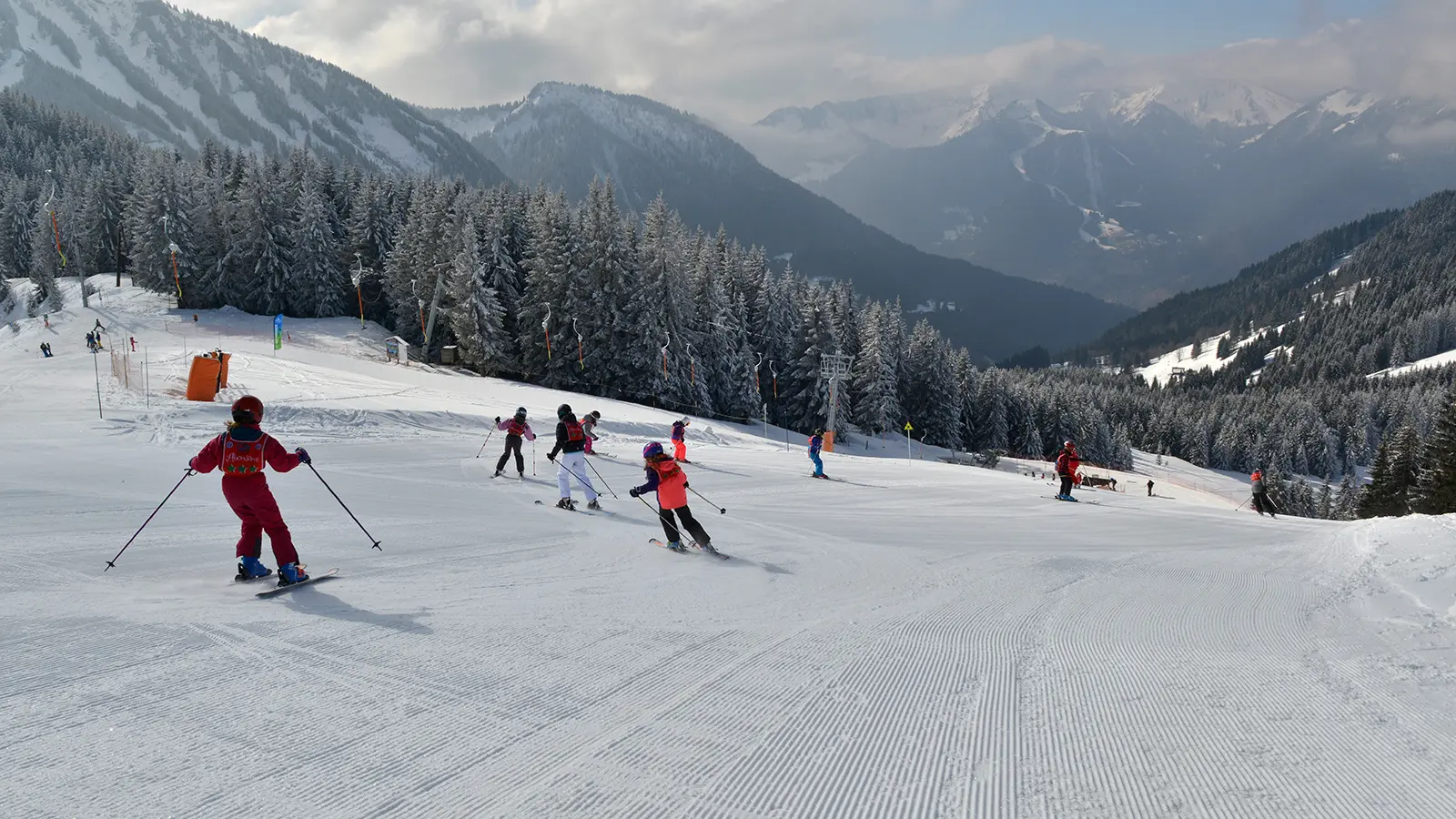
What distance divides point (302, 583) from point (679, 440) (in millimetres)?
9216

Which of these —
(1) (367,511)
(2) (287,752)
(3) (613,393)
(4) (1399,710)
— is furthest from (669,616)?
(3) (613,393)

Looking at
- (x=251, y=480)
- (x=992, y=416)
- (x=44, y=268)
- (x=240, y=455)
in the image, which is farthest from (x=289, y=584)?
Result: (x=44, y=268)

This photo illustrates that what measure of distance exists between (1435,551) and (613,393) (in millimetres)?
43047

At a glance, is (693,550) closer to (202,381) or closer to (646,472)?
(646,472)

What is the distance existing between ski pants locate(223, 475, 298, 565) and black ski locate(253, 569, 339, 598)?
25cm

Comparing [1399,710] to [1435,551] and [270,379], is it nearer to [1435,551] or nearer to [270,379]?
[1435,551]

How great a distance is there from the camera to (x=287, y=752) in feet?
12.5

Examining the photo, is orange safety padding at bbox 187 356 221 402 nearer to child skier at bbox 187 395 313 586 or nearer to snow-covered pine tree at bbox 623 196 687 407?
child skier at bbox 187 395 313 586

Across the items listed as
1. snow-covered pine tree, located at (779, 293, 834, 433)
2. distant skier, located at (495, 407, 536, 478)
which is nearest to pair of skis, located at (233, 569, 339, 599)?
distant skier, located at (495, 407, 536, 478)

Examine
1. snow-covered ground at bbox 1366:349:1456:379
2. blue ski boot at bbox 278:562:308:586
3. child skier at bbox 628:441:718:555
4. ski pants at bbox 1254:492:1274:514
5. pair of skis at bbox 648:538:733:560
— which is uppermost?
snow-covered ground at bbox 1366:349:1456:379

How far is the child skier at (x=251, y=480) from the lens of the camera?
6.91m

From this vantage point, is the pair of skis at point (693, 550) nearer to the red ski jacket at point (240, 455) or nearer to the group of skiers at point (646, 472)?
the group of skiers at point (646, 472)

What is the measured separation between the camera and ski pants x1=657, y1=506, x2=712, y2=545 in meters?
9.77

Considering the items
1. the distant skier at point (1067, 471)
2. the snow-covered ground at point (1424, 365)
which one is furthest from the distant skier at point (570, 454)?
the snow-covered ground at point (1424, 365)
